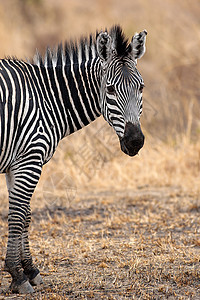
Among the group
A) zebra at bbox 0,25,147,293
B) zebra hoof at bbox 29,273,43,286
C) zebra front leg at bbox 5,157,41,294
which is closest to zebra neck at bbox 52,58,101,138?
zebra at bbox 0,25,147,293

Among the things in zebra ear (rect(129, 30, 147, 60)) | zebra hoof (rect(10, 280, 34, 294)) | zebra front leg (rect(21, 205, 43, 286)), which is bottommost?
zebra hoof (rect(10, 280, 34, 294))

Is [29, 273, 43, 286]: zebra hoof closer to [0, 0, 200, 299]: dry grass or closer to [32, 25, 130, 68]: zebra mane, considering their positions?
[0, 0, 200, 299]: dry grass

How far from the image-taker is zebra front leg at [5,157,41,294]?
444 centimetres

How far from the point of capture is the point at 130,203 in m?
8.24

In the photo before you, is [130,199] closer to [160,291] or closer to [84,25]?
[160,291]

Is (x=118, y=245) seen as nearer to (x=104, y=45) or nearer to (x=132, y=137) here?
(x=132, y=137)

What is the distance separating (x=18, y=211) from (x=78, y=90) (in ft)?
4.58

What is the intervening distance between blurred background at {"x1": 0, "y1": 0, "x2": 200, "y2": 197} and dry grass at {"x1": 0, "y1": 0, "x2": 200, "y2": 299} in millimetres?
30

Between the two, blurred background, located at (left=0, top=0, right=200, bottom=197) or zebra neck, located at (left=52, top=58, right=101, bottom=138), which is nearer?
zebra neck, located at (left=52, top=58, right=101, bottom=138)

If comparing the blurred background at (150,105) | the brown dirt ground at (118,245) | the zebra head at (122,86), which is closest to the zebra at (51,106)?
the zebra head at (122,86)

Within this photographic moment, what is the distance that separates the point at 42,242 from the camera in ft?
20.4

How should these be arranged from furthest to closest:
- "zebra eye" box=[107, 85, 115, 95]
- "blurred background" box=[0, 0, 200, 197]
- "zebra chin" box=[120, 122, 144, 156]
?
"blurred background" box=[0, 0, 200, 197], "zebra eye" box=[107, 85, 115, 95], "zebra chin" box=[120, 122, 144, 156]

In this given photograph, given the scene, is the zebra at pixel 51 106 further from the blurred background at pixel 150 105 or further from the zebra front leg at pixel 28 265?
the blurred background at pixel 150 105

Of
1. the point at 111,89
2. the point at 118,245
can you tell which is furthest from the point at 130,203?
the point at 111,89
